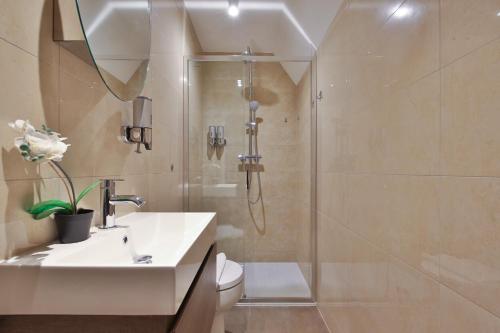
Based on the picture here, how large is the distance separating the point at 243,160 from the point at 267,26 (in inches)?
49.3

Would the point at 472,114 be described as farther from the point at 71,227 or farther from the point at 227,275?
the point at 227,275

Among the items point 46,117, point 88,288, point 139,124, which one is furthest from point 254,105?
point 88,288

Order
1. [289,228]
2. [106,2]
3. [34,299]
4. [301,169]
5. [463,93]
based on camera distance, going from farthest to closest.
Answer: [289,228]
[301,169]
[106,2]
[463,93]
[34,299]

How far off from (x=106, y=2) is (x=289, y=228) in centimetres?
235

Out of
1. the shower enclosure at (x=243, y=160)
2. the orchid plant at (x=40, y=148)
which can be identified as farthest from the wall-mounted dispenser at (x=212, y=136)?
the orchid plant at (x=40, y=148)

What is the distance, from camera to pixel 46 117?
741mm

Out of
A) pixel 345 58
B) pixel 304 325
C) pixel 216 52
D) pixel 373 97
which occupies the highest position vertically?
pixel 216 52

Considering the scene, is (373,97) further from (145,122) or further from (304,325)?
(304,325)

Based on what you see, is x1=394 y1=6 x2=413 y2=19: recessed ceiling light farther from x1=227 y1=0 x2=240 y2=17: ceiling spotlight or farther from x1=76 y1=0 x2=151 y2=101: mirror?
x1=227 y1=0 x2=240 y2=17: ceiling spotlight

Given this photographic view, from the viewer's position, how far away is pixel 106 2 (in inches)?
39.8

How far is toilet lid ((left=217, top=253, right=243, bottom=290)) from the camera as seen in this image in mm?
1543

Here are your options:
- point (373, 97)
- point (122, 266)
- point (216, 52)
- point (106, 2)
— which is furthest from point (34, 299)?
point (216, 52)

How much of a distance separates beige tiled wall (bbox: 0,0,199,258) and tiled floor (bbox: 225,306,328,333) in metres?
1.11

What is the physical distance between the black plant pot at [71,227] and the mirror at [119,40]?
0.54 meters
